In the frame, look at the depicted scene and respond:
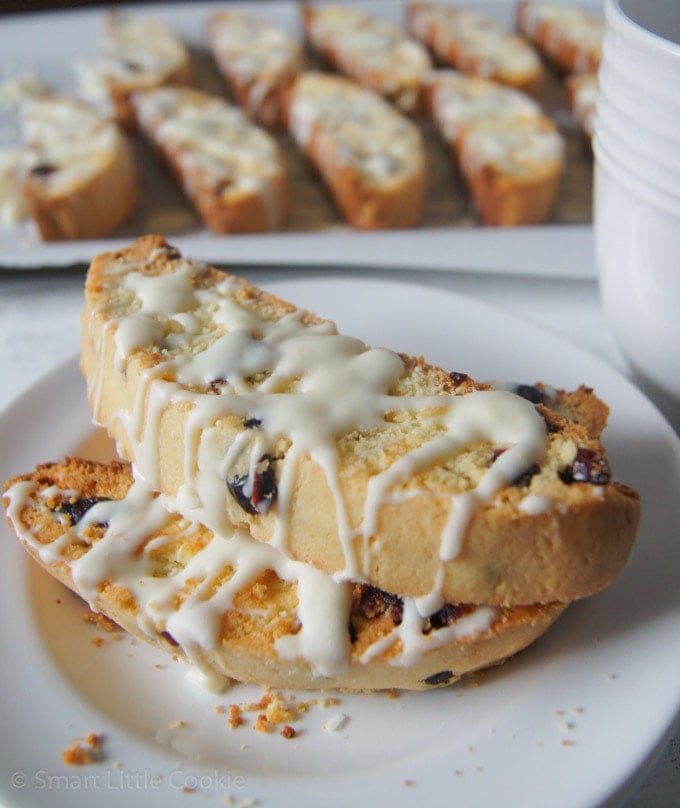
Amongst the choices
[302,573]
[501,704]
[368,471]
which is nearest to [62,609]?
[302,573]

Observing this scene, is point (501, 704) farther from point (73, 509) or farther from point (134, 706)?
point (73, 509)

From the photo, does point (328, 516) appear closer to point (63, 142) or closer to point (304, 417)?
point (304, 417)

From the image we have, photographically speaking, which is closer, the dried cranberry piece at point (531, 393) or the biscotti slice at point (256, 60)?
the dried cranberry piece at point (531, 393)

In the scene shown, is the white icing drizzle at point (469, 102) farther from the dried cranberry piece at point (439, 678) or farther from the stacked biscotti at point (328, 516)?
the dried cranberry piece at point (439, 678)

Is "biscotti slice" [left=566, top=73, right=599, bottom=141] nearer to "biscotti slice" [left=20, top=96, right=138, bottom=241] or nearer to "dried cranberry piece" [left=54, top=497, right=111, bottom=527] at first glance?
"biscotti slice" [left=20, top=96, right=138, bottom=241]

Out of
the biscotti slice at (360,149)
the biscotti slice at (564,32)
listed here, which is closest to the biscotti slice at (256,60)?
the biscotti slice at (360,149)

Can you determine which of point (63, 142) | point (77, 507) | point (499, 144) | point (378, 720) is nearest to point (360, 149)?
point (499, 144)

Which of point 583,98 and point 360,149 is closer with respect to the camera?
point 360,149
